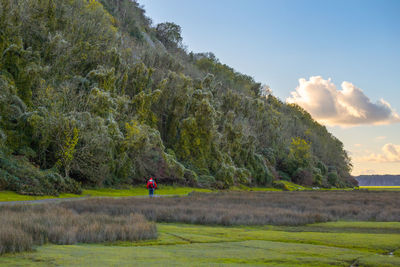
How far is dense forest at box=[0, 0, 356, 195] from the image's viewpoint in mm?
39406

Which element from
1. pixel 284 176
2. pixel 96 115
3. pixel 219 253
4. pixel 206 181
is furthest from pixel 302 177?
pixel 219 253

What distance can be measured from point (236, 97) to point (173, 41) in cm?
5251

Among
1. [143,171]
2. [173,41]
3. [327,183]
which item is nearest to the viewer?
[143,171]

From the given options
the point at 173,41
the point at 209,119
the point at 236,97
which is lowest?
the point at 209,119

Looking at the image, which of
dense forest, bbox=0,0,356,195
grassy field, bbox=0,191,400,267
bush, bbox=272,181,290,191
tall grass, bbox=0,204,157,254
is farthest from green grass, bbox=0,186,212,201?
bush, bbox=272,181,290,191

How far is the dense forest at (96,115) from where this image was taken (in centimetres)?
3941

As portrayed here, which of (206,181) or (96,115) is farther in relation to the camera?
(206,181)

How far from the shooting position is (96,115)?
151 feet

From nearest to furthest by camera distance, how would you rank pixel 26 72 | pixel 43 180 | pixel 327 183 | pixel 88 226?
1. pixel 88 226
2. pixel 43 180
3. pixel 26 72
4. pixel 327 183

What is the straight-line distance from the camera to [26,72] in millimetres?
43594

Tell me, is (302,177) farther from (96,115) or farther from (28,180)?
(28,180)

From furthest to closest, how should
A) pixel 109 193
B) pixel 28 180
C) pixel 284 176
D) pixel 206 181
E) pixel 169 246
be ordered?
1. pixel 284 176
2. pixel 206 181
3. pixel 109 193
4. pixel 28 180
5. pixel 169 246

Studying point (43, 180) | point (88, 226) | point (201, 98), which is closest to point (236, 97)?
point (201, 98)

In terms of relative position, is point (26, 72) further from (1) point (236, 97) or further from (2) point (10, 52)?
(1) point (236, 97)
